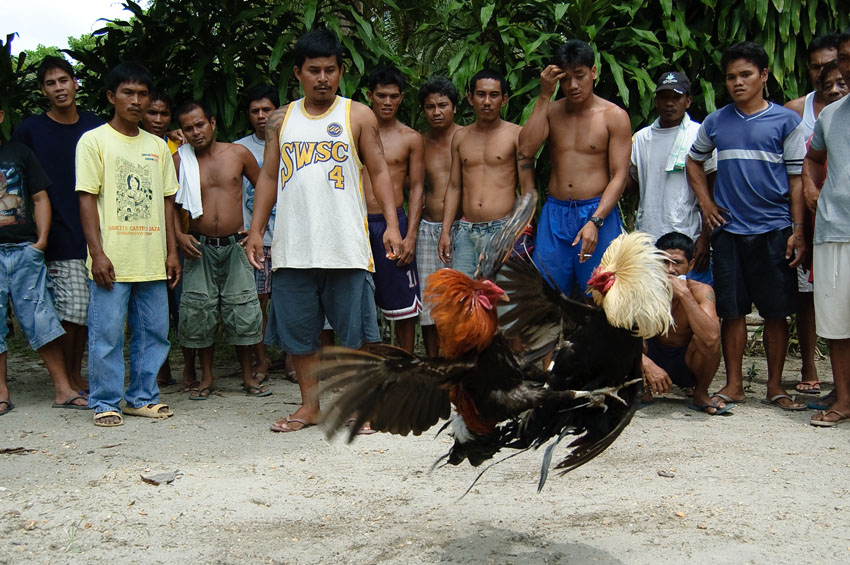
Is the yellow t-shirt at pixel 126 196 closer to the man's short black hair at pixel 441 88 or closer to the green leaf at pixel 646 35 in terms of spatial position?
the man's short black hair at pixel 441 88

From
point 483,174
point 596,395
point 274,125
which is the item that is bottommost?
point 596,395

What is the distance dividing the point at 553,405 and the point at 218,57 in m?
4.93

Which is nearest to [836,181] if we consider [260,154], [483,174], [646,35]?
[646,35]

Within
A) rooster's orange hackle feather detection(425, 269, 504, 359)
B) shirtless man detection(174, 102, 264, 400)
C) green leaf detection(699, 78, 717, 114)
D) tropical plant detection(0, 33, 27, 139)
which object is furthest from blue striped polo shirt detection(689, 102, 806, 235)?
tropical plant detection(0, 33, 27, 139)

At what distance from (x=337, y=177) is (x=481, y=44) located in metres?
2.47

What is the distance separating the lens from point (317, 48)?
14.9ft

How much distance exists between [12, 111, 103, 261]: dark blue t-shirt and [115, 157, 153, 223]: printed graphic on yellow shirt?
0.67 metres

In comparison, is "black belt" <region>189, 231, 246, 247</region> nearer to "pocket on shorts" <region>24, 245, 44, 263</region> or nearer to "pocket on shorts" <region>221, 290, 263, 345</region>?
"pocket on shorts" <region>221, 290, 263, 345</region>

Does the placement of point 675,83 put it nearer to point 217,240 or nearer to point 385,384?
point 217,240

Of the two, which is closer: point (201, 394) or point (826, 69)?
point (826, 69)

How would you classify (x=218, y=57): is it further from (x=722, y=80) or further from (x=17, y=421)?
(x=722, y=80)

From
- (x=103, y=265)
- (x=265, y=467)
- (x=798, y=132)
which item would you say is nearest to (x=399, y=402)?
(x=265, y=467)

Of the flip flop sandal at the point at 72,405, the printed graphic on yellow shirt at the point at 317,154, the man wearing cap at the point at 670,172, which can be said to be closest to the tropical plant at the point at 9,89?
the flip flop sandal at the point at 72,405

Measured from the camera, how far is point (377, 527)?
3.42 metres
